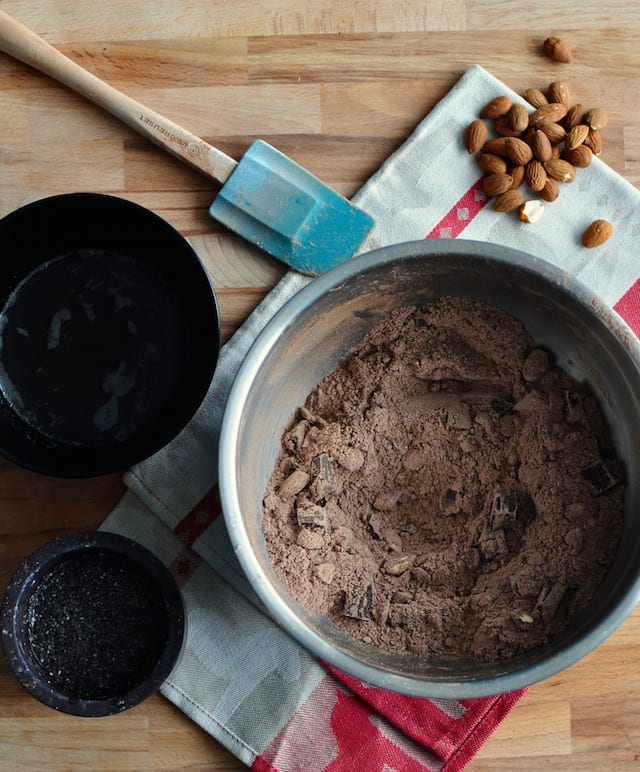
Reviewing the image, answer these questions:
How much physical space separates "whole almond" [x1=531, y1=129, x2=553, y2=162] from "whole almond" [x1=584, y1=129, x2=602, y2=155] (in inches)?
2.4

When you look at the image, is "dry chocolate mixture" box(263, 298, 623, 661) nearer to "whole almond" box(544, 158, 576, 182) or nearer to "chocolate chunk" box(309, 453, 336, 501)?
"chocolate chunk" box(309, 453, 336, 501)

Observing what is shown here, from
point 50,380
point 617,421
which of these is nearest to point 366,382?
point 617,421

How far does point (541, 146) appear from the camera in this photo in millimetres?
1124

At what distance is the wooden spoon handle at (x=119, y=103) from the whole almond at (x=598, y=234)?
0.50m

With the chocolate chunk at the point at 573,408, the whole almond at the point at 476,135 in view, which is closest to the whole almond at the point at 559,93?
the whole almond at the point at 476,135

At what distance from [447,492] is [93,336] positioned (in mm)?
522

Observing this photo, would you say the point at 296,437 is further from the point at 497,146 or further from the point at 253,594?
the point at 497,146

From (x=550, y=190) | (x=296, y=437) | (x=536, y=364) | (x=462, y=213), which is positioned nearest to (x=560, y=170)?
(x=550, y=190)

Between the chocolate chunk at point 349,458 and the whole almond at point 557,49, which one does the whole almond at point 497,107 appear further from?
the chocolate chunk at point 349,458

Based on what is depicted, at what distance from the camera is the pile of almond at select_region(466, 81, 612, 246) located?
1129mm

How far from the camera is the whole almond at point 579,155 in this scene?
1130 mm

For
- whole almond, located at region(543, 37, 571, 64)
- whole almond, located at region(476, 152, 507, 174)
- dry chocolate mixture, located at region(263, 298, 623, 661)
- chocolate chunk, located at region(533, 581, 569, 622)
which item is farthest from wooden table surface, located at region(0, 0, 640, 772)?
chocolate chunk, located at region(533, 581, 569, 622)

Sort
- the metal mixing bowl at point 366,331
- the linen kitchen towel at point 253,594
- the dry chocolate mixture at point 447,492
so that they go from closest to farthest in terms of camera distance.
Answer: the metal mixing bowl at point 366,331, the dry chocolate mixture at point 447,492, the linen kitchen towel at point 253,594

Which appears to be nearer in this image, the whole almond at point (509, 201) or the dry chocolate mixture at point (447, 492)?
the dry chocolate mixture at point (447, 492)
